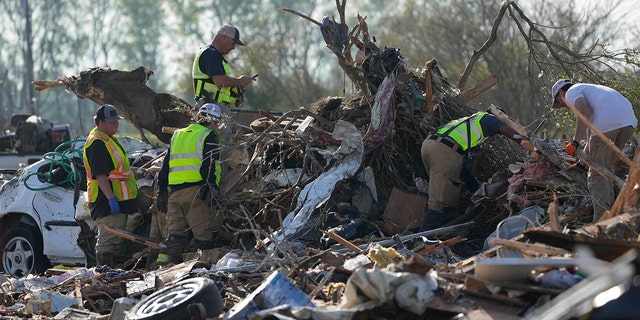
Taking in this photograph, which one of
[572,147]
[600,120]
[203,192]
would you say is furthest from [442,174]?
[203,192]

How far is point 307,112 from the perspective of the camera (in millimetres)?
11688

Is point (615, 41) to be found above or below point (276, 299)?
above

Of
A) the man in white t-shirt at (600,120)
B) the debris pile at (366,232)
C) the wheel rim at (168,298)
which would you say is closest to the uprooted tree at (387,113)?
the debris pile at (366,232)

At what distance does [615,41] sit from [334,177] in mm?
17737

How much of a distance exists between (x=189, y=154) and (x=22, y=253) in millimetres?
2736

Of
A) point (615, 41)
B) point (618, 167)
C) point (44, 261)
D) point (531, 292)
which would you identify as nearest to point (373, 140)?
point (618, 167)

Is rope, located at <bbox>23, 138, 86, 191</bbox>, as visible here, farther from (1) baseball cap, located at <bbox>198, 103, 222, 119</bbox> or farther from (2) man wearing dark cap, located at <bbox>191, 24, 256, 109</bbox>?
(1) baseball cap, located at <bbox>198, 103, 222, 119</bbox>

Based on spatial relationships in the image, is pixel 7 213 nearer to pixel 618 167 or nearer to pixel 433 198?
pixel 433 198

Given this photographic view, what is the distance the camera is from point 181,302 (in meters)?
7.22

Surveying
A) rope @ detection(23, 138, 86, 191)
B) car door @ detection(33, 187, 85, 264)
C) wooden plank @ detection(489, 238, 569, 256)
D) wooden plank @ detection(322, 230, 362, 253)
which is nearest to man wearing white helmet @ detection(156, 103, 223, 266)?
car door @ detection(33, 187, 85, 264)

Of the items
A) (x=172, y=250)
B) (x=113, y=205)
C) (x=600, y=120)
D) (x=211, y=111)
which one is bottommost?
(x=172, y=250)

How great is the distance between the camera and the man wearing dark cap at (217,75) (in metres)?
12.0

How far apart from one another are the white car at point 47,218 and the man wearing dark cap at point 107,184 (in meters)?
0.54

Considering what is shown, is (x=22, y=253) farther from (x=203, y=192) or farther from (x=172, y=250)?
(x=203, y=192)
